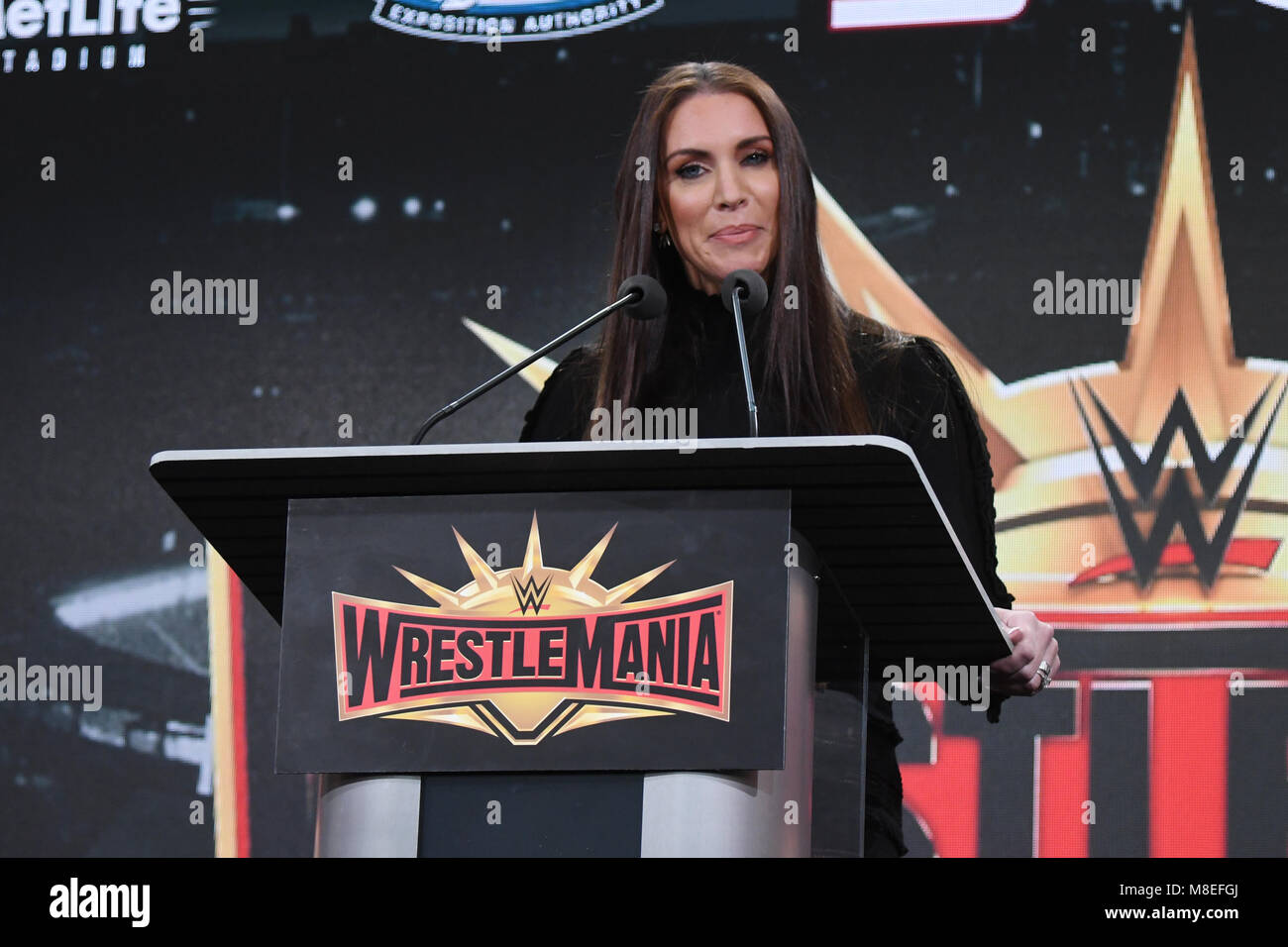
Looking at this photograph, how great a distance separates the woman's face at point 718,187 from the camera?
272 cm

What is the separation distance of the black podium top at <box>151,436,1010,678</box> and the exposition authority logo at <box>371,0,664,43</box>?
7.89 feet

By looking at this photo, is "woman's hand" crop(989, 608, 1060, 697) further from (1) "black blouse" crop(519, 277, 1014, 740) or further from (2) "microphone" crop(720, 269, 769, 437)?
(2) "microphone" crop(720, 269, 769, 437)

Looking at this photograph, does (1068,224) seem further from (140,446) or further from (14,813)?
(14,813)

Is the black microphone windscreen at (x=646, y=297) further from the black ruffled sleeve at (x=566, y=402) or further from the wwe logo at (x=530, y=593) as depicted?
the wwe logo at (x=530, y=593)

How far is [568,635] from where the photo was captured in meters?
1.70

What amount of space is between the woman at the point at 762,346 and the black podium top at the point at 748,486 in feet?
0.78

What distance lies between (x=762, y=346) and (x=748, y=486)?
92 centimetres

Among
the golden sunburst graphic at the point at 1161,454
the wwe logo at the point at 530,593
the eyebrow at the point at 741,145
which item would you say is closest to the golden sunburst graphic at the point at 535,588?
the wwe logo at the point at 530,593

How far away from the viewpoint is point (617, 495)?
175cm

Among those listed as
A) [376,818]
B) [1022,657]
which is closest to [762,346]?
[1022,657]

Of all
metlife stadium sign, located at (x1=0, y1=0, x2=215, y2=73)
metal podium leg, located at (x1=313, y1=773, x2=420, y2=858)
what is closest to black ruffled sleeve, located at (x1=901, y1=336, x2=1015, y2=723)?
metal podium leg, located at (x1=313, y1=773, x2=420, y2=858)

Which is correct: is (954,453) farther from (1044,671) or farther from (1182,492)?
(1182,492)
